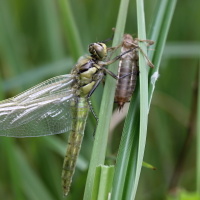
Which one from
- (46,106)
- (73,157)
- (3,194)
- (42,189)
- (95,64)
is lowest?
(3,194)

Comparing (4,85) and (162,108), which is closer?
(4,85)

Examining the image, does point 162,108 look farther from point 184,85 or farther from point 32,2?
point 32,2

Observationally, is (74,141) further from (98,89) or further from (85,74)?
(98,89)

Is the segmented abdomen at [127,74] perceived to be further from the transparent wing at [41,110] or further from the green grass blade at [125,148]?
the transparent wing at [41,110]

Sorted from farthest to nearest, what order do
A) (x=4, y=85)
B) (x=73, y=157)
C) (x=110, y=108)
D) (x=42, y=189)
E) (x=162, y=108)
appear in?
(x=162, y=108), (x=4, y=85), (x=42, y=189), (x=73, y=157), (x=110, y=108)

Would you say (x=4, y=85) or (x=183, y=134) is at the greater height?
(x=4, y=85)

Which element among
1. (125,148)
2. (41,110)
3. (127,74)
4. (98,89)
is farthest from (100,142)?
(98,89)

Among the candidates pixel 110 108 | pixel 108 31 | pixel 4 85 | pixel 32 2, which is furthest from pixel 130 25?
pixel 110 108

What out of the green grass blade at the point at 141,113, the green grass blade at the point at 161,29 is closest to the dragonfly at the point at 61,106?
the green grass blade at the point at 161,29
